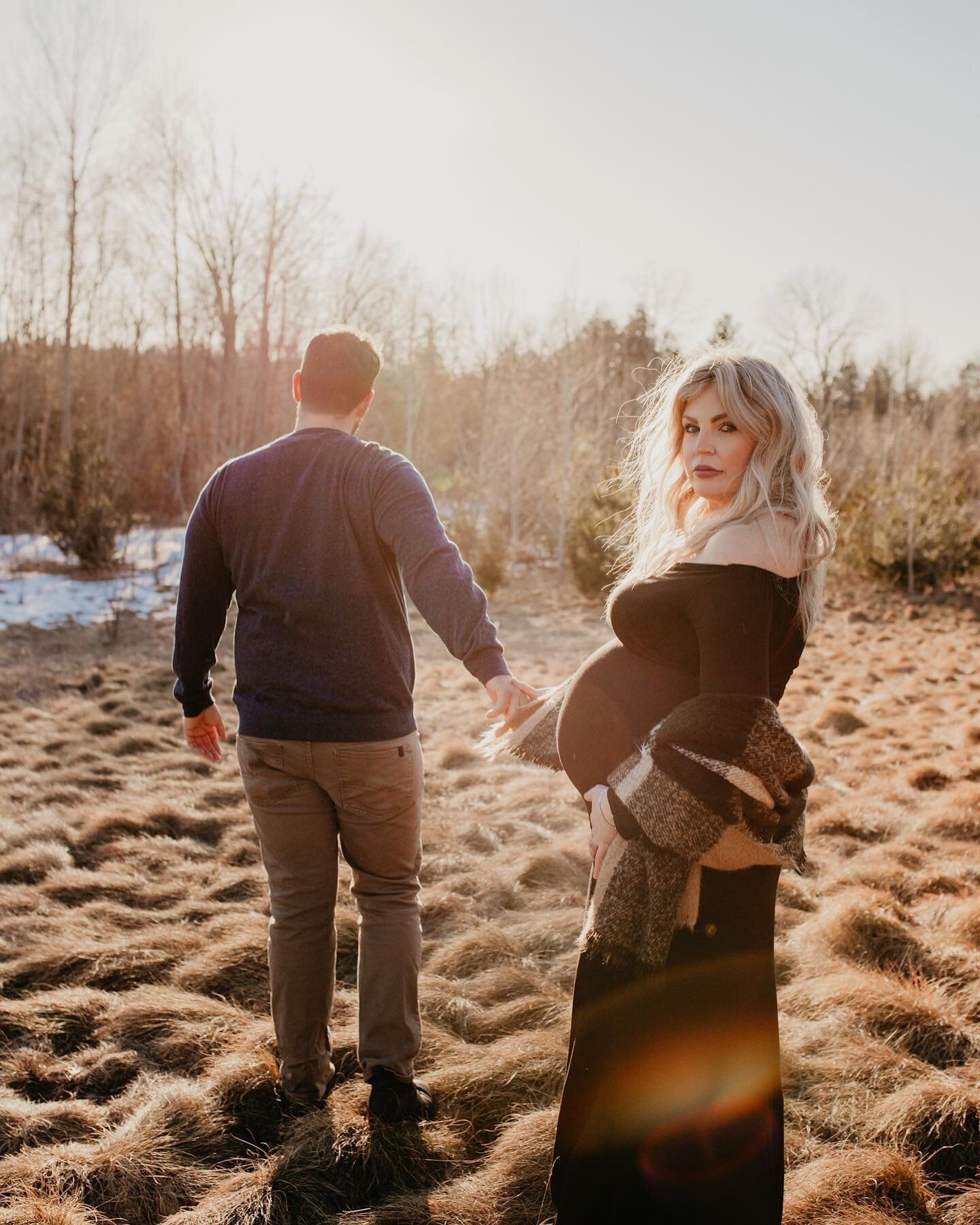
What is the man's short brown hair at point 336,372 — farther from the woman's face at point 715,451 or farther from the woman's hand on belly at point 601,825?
the woman's hand on belly at point 601,825

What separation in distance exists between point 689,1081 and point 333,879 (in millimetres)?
1038

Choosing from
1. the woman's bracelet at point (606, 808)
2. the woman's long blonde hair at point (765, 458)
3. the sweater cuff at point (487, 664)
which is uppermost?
the woman's long blonde hair at point (765, 458)

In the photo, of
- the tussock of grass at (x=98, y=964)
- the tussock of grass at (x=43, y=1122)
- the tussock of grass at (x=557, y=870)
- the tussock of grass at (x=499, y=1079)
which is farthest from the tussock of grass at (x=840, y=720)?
the tussock of grass at (x=43, y=1122)

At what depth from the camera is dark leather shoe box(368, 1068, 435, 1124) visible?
2.23m

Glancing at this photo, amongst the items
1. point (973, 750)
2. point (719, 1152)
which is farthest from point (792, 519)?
point (973, 750)

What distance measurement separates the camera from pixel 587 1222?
1686 mm

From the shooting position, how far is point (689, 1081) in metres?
1.64

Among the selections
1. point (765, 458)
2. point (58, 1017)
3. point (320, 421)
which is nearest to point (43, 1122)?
point (58, 1017)

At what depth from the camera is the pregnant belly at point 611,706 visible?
165cm

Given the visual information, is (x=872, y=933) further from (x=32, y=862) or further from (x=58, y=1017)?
(x=32, y=862)

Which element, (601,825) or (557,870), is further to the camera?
(557,870)

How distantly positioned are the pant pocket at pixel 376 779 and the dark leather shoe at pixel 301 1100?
80 cm

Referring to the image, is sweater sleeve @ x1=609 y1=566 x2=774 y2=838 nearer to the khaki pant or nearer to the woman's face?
the woman's face

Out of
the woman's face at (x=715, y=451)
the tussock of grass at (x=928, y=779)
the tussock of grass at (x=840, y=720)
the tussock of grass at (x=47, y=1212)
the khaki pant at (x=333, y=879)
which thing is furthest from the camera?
the tussock of grass at (x=840, y=720)
